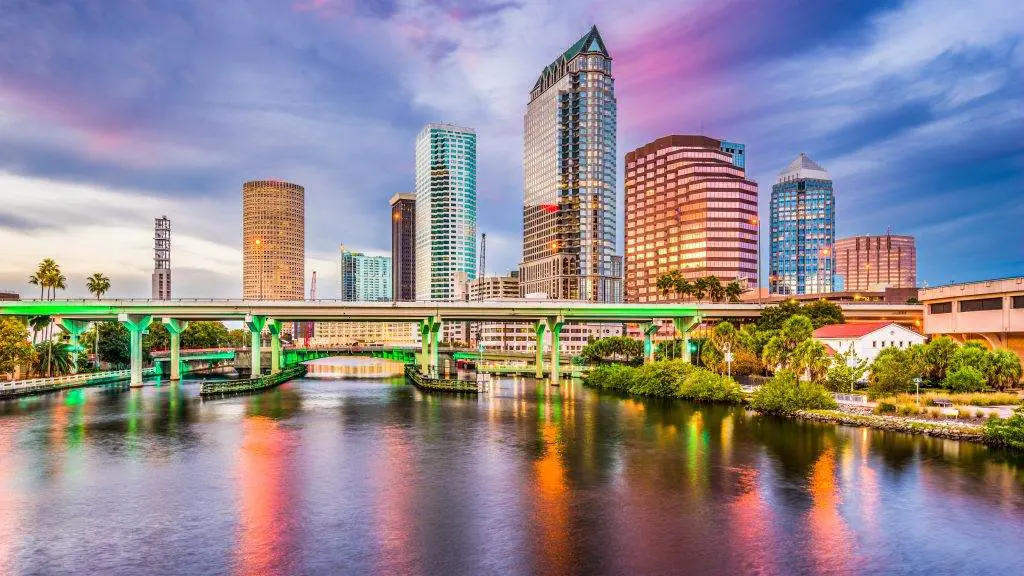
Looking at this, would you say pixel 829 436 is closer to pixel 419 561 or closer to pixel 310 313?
pixel 419 561

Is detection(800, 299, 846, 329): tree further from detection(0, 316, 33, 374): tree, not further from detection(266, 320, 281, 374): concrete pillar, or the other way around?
detection(0, 316, 33, 374): tree

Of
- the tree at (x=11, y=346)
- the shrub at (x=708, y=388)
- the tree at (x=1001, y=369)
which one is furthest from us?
the tree at (x=11, y=346)

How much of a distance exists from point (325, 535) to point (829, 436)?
175ft

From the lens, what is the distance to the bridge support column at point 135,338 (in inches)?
5266

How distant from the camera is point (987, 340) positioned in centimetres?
11181

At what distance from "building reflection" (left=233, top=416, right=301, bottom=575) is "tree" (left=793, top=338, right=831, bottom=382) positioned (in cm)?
6765

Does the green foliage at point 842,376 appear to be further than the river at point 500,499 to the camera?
Yes

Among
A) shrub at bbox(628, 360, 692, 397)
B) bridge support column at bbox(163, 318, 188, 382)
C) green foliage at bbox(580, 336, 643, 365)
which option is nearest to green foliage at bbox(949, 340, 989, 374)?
shrub at bbox(628, 360, 692, 397)

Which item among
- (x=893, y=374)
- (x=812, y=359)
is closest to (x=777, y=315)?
(x=812, y=359)

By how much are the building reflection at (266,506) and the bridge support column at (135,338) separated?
78594 mm

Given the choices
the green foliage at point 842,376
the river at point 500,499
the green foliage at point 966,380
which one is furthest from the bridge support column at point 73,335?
the green foliage at point 966,380

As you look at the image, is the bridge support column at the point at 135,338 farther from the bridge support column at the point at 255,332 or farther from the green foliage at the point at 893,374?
the green foliage at the point at 893,374

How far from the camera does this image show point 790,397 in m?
81.8

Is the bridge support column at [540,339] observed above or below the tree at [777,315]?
below
